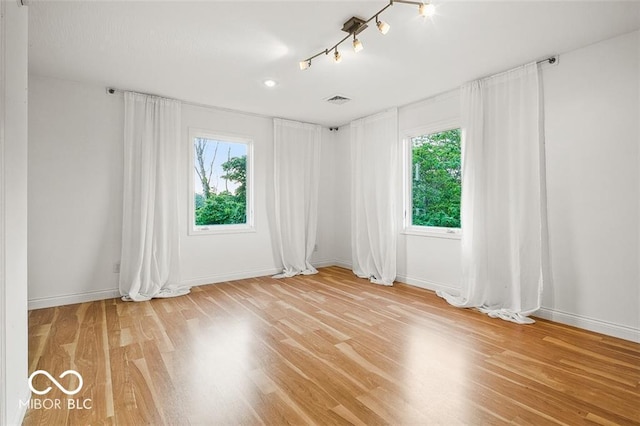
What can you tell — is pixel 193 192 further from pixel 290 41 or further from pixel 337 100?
pixel 290 41

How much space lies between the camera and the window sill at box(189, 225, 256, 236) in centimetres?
469

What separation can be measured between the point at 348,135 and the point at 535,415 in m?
4.84

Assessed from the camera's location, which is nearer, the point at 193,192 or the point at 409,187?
the point at 193,192

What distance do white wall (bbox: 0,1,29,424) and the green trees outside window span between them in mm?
2955

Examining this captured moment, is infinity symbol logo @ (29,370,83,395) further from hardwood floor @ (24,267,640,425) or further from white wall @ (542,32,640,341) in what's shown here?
white wall @ (542,32,640,341)

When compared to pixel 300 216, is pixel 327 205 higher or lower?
higher

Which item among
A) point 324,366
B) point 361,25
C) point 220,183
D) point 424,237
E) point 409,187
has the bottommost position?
point 324,366

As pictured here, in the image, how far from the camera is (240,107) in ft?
15.6

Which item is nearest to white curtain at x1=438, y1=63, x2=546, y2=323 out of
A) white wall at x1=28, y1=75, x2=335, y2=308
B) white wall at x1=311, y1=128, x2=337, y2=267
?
white wall at x1=311, y1=128, x2=337, y2=267

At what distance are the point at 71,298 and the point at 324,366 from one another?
333 cm

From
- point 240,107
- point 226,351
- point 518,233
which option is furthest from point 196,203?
point 518,233

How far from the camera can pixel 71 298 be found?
12.4ft

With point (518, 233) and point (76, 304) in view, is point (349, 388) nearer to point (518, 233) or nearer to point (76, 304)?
point (518, 233)

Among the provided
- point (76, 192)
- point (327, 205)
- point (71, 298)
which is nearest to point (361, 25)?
point (76, 192)
